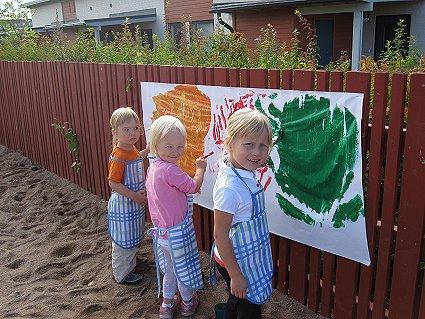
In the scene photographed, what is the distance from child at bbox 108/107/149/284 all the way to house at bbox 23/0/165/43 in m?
16.4

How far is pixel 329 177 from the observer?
9.02 feet

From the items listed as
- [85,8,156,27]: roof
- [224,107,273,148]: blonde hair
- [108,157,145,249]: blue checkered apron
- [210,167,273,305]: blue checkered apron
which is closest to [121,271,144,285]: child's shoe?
[108,157,145,249]: blue checkered apron

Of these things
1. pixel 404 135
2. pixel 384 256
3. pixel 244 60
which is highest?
pixel 244 60

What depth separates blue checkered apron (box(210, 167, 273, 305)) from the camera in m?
2.30

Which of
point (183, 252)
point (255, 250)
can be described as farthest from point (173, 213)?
point (255, 250)

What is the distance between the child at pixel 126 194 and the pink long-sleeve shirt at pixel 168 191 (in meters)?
0.53

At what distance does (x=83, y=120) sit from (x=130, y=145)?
246 centimetres

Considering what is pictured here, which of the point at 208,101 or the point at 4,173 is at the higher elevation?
the point at 208,101

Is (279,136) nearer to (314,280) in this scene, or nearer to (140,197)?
(314,280)

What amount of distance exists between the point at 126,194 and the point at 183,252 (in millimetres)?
707

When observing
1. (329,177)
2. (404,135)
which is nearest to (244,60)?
(329,177)

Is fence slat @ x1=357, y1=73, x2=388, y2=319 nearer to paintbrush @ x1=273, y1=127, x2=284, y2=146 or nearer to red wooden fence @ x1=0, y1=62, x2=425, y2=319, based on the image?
red wooden fence @ x1=0, y1=62, x2=425, y2=319

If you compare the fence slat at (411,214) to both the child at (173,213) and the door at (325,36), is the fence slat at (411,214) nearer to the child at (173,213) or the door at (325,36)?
the child at (173,213)

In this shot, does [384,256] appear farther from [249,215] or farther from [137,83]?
[137,83]
